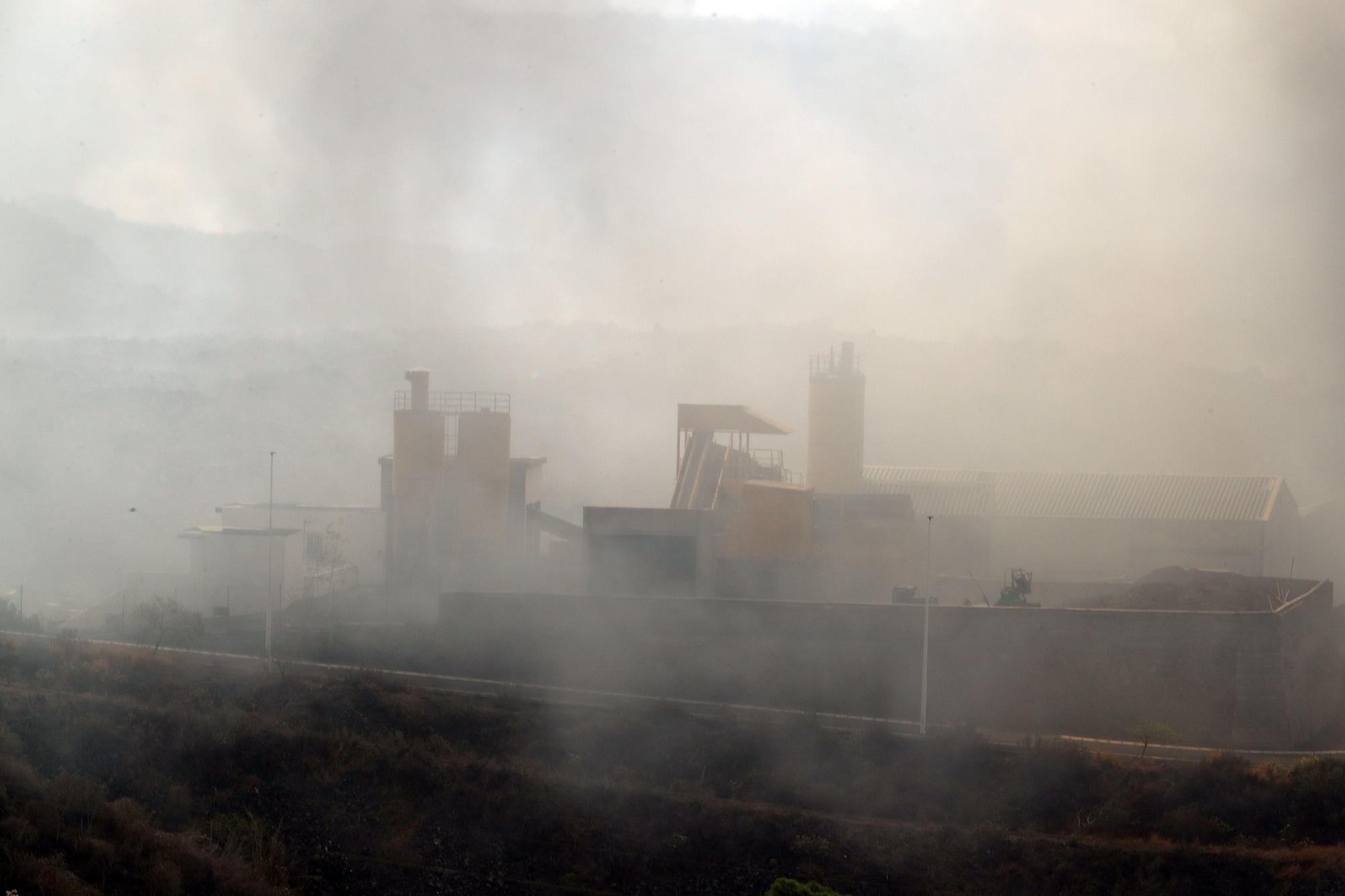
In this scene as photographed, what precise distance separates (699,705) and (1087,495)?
22561mm

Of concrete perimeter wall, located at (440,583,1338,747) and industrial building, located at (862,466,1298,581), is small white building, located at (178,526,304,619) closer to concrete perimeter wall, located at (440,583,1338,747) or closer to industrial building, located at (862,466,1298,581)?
concrete perimeter wall, located at (440,583,1338,747)

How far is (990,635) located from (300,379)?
66618 mm

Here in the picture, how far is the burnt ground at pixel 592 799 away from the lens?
15.7m

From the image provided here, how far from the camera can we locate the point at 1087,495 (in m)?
39.8

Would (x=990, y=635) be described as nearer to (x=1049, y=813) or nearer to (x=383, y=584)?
(x=1049, y=813)

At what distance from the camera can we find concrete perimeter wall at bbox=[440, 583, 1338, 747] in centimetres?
2334

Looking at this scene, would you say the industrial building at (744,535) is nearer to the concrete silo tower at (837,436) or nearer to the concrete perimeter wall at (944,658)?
the concrete silo tower at (837,436)

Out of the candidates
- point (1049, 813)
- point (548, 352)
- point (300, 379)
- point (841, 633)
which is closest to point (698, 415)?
point (841, 633)

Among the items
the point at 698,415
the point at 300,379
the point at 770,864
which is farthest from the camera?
the point at 300,379

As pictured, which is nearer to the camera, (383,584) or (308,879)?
(308,879)

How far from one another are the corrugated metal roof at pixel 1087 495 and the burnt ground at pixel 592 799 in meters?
19.9

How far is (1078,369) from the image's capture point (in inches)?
2891

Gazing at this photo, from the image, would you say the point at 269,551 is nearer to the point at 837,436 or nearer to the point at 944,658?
the point at 837,436

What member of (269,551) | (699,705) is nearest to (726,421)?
(699,705)
